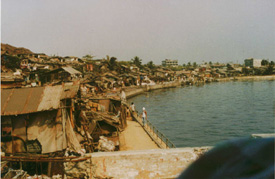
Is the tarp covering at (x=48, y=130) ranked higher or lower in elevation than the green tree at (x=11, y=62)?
lower

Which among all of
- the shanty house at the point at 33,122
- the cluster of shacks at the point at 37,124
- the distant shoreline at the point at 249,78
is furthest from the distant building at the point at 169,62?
the shanty house at the point at 33,122

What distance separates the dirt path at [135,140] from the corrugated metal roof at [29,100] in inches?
210

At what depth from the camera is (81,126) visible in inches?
447

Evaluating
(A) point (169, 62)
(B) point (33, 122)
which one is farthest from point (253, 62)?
(B) point (33, 122)

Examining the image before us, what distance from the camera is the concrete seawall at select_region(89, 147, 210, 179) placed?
7.52 meters

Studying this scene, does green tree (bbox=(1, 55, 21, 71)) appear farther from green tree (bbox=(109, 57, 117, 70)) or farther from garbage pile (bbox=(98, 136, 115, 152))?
green tree (bbox=(109, 57, 117, 70))

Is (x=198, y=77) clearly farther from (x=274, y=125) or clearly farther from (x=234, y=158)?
(x=234, y=158)

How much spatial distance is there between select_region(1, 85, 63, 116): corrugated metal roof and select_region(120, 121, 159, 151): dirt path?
17.5 feet

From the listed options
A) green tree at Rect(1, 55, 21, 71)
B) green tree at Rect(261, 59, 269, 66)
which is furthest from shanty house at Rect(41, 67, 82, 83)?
green tree at Rect(261, 59, 269, 66)

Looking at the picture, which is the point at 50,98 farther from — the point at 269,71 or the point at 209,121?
the point at 269,71

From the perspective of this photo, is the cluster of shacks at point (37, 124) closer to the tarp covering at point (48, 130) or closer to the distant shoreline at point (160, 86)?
the tarp covering at point (48, 130)

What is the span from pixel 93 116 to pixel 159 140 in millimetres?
4873

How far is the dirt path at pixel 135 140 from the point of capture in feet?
42.2

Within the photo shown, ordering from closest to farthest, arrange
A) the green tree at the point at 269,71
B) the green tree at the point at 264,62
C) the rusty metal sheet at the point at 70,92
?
the rusty metal sheet at the point at 70,92, the green tree at the point at 269,71, the green tree at the point at 264,62
